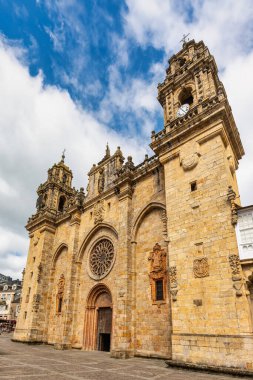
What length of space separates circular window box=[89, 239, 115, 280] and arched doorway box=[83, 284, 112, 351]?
90cm

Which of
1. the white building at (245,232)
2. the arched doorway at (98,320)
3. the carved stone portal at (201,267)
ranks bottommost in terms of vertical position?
the arched doorway at (98,320)

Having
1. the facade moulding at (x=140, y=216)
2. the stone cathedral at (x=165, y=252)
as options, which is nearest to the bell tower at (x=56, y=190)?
the stone cathedral at (x=165, y=252)

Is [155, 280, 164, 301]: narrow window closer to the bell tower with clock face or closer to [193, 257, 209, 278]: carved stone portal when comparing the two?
the bell tower with clock face

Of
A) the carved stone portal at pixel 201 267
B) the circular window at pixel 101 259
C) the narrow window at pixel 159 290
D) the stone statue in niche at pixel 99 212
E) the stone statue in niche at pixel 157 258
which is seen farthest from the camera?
the stone statue in niche at pixel 99 212

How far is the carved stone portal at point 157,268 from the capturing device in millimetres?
12961

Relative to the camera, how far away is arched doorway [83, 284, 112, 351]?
52.7ft

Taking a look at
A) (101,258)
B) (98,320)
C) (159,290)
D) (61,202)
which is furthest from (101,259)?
(61,202)

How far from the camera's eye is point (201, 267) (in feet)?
33.4

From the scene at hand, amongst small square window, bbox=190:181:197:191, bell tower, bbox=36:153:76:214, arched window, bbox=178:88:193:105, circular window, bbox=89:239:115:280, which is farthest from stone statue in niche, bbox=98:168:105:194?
small square window, bbox=190:181:197:191

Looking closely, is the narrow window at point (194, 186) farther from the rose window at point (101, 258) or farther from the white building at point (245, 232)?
the rose window at point (101, 258)

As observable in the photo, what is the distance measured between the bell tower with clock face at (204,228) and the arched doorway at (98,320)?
699 cm

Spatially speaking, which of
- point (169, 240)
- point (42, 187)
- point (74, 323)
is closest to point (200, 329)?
point (169, 240)

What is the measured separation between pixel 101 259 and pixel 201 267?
906 cm

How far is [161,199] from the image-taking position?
567 inches
